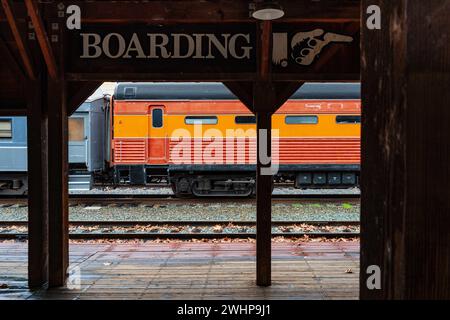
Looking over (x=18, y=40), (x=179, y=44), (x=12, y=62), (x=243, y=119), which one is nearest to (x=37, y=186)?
(x=12, y=62)

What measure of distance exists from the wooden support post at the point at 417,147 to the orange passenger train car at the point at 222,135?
34.7ft

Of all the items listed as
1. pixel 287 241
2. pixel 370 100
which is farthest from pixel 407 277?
pixel 287 241

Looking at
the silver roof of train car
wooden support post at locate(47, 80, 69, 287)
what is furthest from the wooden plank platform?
the silver roof of train car

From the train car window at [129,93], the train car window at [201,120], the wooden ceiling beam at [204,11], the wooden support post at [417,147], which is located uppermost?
the train car window at [129,93]

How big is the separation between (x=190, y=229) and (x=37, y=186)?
3883 millimetres

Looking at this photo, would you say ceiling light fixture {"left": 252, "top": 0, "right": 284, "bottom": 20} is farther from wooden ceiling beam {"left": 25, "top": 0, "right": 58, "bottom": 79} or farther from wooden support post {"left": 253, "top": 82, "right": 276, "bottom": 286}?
wooden ceiling beam {"left": 25, "top": 0, "right": 58, "bottom": 79}

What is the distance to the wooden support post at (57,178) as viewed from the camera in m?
4.61

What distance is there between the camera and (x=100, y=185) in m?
13.9

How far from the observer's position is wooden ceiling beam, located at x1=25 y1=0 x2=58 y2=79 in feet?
12.7

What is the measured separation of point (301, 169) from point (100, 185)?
6844 millimetres

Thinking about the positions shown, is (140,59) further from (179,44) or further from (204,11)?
(204,11)

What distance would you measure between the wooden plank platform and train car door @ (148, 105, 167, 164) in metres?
5.12

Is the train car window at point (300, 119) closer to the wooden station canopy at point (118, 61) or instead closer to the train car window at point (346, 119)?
the train car window at point (346, 119)

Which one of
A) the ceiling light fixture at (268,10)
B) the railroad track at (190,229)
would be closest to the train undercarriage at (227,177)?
the railroad track at (190,229)
